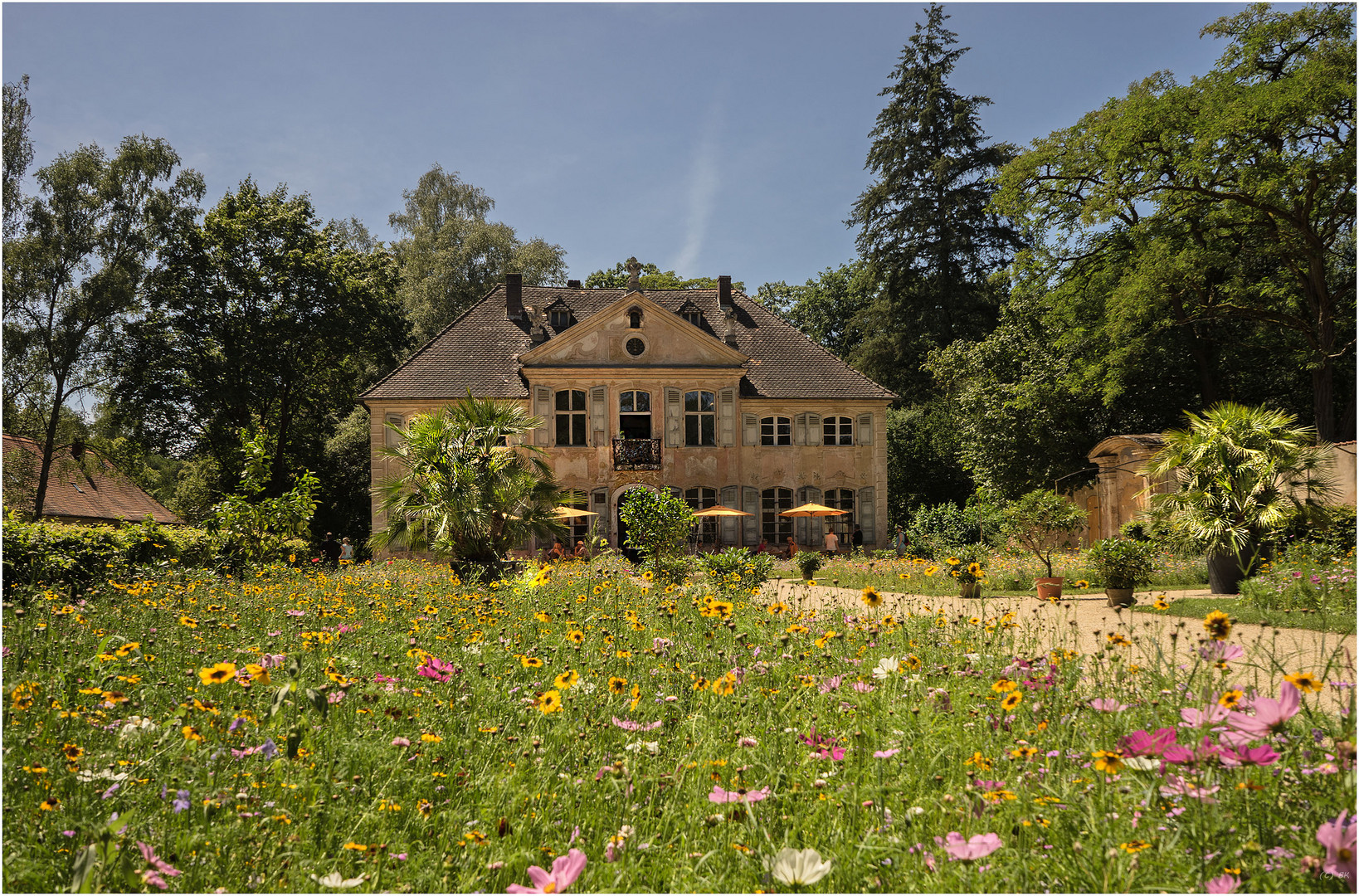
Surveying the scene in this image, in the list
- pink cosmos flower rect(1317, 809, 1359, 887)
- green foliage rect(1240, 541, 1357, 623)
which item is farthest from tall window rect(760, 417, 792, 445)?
pink cosmos flower rect(1317, 809, 1359, 887)

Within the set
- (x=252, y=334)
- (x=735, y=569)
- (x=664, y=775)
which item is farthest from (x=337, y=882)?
(x=252, y=334)

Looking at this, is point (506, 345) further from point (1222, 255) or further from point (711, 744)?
point (711, 744)

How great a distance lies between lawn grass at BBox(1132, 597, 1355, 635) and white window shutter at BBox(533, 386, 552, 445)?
57.5 feet

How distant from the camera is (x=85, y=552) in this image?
8.54 metres

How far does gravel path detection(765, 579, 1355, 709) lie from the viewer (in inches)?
115

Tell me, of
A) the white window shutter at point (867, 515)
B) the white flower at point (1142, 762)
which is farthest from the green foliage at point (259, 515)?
the white window shutter at point (867, 515)

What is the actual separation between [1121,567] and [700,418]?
15671 millimetres

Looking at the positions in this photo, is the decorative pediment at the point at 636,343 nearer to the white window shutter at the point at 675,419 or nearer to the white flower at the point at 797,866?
the white window shutter at the point at 675,419

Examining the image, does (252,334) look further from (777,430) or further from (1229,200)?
(1229,200)

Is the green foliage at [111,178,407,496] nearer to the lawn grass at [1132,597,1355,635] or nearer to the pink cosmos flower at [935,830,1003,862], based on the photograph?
the lawn grass at [1132,597,1355,635]

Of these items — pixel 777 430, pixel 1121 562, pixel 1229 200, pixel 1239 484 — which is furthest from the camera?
pixel 777 430

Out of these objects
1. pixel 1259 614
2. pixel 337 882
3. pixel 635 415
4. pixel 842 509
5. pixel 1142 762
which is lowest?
pixel 1259 614

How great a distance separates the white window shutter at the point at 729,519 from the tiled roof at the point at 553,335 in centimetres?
320

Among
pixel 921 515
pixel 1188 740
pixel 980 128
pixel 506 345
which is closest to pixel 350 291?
pixel 506 345
